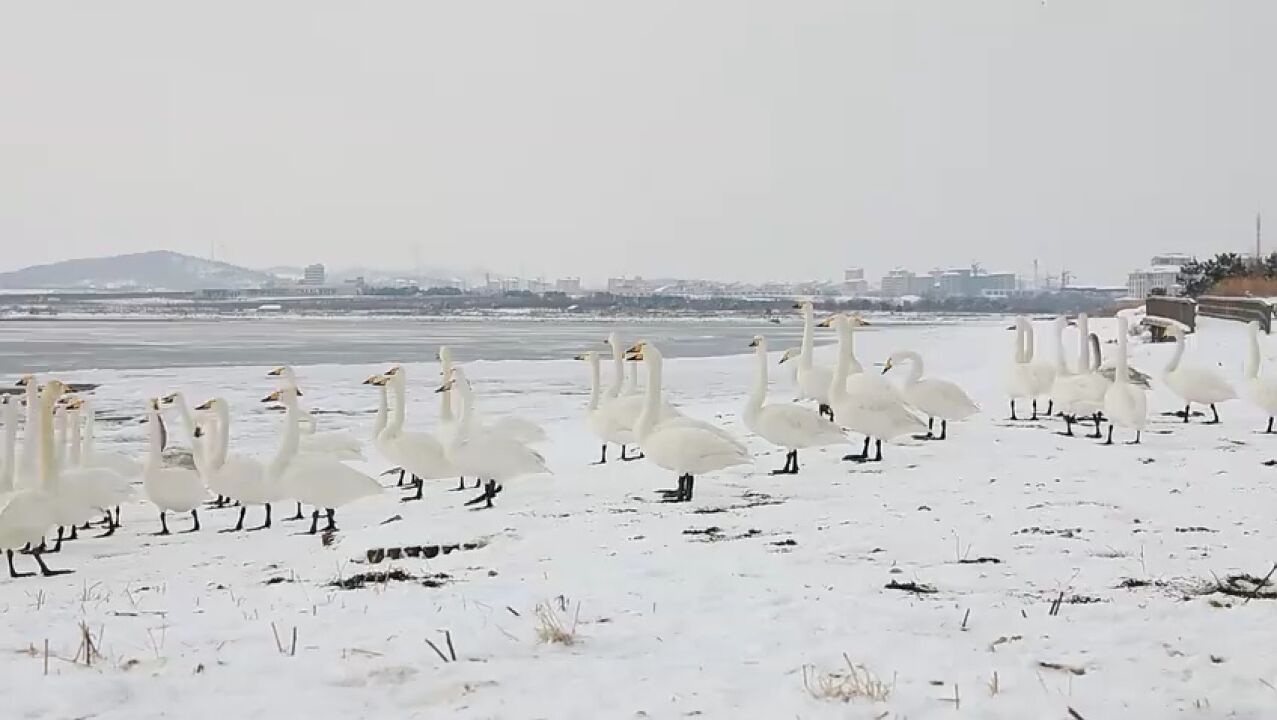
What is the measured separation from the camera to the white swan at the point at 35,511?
7.91 metres

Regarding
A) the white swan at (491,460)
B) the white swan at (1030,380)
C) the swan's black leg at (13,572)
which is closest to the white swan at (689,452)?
the white swan at (491,460)

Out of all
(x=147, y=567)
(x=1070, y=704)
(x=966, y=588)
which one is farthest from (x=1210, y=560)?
(x=147, y=567)

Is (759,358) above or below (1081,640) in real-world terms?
above

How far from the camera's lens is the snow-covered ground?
4.60 meters

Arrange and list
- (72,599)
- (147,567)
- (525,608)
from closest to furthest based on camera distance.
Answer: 1. (525,608)
2. (72,599)
3. (147,567)

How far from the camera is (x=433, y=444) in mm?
10961

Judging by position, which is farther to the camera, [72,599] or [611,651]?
[72,599]

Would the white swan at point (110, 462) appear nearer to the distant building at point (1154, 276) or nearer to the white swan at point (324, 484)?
the white swan at point (324, 484)

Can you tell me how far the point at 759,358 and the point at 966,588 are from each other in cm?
647

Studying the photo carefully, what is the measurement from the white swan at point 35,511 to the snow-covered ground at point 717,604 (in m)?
0.33

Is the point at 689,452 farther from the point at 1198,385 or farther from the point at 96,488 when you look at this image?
the point at 1198,385

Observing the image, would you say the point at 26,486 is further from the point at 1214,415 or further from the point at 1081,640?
the point at 1214,415

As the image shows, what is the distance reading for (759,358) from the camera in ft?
40.7

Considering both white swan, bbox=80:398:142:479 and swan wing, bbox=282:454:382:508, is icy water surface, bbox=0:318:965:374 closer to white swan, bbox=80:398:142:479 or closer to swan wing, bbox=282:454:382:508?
white swan, bbox=80:398:142:479
